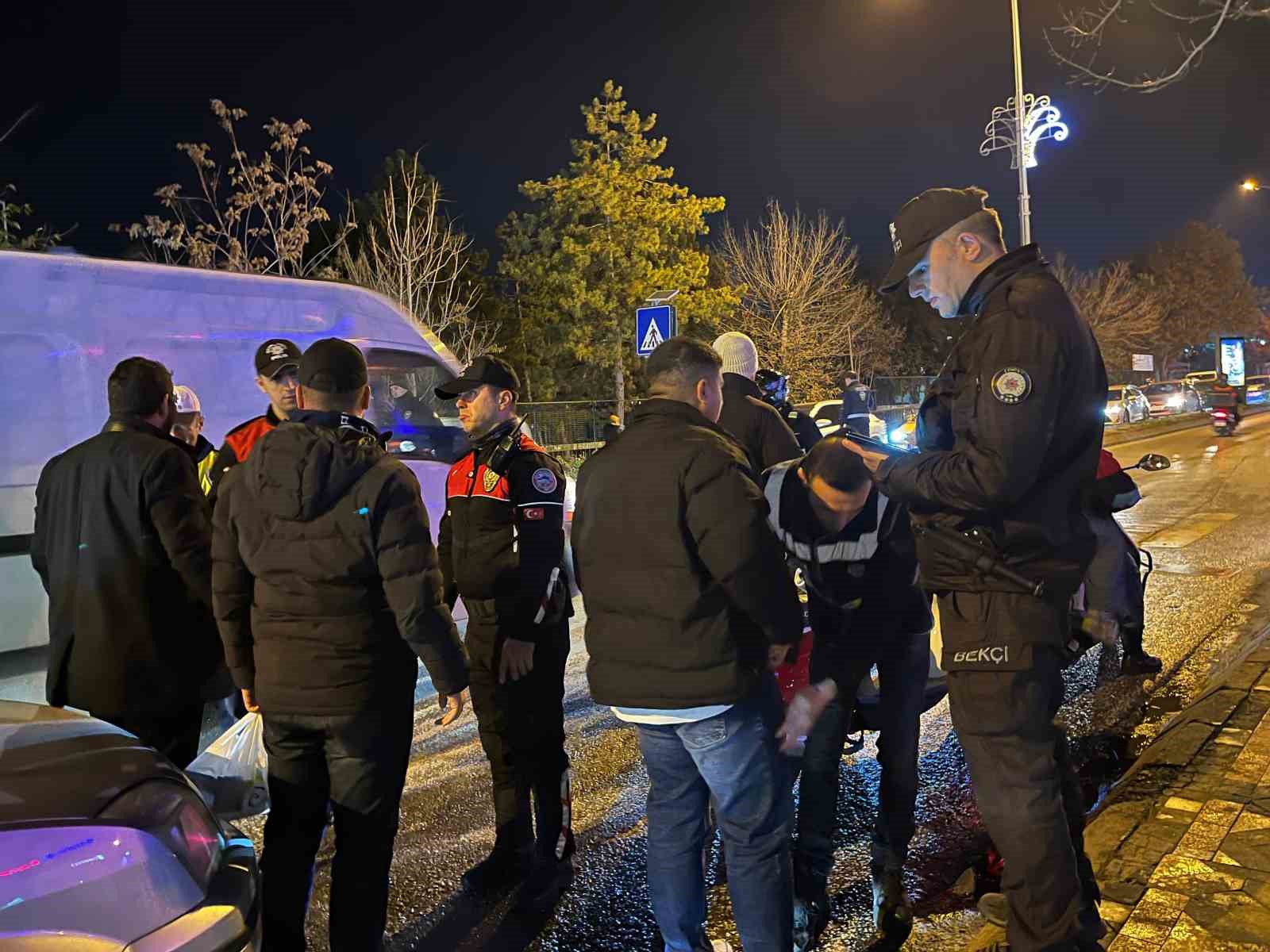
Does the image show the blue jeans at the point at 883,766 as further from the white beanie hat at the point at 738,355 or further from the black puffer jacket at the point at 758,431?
the white beanie hat at the point at 738,355

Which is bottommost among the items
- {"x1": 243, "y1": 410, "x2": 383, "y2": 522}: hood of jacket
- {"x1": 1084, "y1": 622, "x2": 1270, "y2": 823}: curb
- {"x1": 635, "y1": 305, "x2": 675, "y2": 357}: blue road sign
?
{"x1": 1084, "y1": 622, "x2": 1270, "y2": 823}: curb

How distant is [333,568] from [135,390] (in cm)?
120

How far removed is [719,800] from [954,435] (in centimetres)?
119

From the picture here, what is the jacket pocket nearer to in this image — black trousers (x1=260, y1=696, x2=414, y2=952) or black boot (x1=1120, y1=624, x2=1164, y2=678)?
black trousers (x1=260, y1=696, x2=414, y2=952)

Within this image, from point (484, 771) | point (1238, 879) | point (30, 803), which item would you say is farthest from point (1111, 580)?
point (30, 803)

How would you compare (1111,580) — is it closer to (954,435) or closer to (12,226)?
(954,435)

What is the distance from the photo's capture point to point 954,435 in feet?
8.55

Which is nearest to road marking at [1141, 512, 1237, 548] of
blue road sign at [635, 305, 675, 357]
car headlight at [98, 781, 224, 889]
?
blue road sign at [635, 305, 675, 357]

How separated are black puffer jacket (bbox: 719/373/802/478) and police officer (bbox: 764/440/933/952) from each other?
1.21 meters

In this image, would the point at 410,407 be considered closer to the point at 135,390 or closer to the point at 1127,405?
the point at 135,390

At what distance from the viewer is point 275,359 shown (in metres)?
4.39

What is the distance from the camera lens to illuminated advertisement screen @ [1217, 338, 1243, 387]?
128ft

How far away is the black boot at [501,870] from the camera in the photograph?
354cm

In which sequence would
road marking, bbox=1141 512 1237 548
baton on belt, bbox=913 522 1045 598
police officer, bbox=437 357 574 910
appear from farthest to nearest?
road marking, bbox=1141 512 1237 548
police officer, bbox=437 357 574 910
baton on belt, bbox=913 522 1045 598
